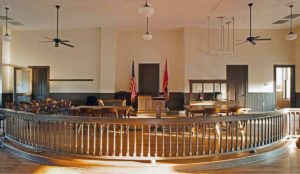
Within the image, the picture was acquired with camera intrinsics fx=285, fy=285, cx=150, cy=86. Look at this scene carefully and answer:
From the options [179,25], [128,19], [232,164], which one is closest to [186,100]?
[179,25]

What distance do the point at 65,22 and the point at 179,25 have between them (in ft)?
15.3

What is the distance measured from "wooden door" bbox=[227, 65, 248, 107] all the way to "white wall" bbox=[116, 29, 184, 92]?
2128mm

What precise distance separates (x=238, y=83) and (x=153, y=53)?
3961 millimetres

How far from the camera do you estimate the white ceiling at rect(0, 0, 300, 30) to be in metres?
8.70

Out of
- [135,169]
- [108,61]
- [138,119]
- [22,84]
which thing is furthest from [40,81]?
[135,169]

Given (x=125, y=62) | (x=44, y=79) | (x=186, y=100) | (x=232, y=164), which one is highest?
(x=125, y=62)

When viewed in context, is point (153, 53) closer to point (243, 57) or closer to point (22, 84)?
point (243, 57)

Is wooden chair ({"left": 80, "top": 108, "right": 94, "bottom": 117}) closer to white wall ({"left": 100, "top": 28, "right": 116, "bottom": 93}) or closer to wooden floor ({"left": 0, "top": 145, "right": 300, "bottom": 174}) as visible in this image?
wooden floor ({"left": 0, "top": 145, "right": 300, "bottom": 174})

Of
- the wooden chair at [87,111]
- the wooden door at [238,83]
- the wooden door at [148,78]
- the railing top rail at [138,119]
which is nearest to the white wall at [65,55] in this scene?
the wooden door at [148,78]

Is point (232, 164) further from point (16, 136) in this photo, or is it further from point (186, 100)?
point (186, 100)

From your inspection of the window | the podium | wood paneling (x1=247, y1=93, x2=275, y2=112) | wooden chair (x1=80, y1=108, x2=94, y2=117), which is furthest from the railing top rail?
the window

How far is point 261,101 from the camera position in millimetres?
12430

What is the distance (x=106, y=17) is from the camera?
10703mm

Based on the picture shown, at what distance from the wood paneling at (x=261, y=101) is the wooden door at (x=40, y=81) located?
900 centimetres
